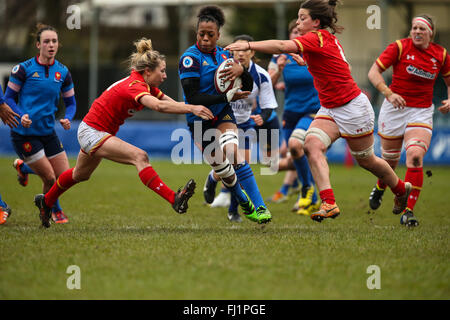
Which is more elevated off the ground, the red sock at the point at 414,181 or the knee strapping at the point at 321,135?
the knee strapping at the point at 321,135

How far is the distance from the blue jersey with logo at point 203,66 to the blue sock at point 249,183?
26.3 inches

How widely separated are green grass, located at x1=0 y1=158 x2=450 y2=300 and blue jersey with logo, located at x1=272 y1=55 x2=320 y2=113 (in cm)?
155

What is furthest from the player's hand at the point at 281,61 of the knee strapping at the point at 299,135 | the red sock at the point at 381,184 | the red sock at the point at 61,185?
the red sock at the point at 61,185

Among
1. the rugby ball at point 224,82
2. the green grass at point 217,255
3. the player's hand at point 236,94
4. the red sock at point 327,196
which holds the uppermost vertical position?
the rugby ball at point 224,82

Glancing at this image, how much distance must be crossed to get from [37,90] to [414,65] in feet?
14.2

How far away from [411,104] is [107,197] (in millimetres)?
5340

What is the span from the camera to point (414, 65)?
7.30m

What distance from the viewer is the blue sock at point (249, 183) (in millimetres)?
6688

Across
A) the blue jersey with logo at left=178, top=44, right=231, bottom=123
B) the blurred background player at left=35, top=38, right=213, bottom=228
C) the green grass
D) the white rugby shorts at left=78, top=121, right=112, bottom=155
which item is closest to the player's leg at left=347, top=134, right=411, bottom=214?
the green grass

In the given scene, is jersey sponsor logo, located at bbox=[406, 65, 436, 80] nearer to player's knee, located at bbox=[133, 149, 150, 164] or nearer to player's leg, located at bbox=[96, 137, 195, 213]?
player's leg, located at bbox=[96, 137, 195, 213]

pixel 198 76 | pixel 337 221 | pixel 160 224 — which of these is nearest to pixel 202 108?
pixel 198 76

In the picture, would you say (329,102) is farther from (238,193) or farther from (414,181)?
(414,181)

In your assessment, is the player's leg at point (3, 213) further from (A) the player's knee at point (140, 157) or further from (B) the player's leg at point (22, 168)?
(A) the player's knee at point (140, 157)

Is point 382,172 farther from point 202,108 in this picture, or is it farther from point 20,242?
point 20,242
